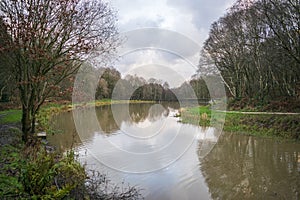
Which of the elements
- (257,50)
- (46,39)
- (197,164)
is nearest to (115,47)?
(46,39)

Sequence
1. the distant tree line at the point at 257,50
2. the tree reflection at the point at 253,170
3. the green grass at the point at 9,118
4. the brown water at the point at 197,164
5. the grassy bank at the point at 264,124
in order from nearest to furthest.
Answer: the tree reflection at the point at 253,170 < the brown water at the point at 197,164 < the grassy bank at the point at 264,124 < the distant tree line at the point at 257,50 < the green grass at the point at 9,118

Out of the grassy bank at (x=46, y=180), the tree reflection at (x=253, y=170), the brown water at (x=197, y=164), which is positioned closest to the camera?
the grassy bank at (x=46, y=180)

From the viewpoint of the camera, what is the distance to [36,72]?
29.3 ft

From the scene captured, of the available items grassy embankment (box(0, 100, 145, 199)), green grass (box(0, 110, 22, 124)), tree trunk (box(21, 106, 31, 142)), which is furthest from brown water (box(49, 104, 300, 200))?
green grass (box(0, 110, 22, 124))

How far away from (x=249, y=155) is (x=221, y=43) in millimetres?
17538

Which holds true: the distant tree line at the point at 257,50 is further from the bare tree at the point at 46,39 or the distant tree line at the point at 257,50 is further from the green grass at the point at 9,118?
the green grass at the point at 9,118

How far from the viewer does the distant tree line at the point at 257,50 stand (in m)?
16.5

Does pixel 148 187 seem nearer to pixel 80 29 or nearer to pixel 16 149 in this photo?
pixel 16 149

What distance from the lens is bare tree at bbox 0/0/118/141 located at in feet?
25.6

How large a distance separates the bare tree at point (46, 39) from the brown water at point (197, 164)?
7.23ft

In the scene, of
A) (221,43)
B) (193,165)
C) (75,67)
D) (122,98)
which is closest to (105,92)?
(122,98)

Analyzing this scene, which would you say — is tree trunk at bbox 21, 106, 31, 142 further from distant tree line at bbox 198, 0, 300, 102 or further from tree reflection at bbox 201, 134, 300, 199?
distant tree line at bbox 198, 0, 300, 102

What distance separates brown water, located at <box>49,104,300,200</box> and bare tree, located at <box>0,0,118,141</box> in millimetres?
2203

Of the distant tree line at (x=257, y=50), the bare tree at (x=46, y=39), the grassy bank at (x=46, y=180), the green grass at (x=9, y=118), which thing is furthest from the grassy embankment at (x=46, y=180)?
the distant tree line at (x=257, y=50)
